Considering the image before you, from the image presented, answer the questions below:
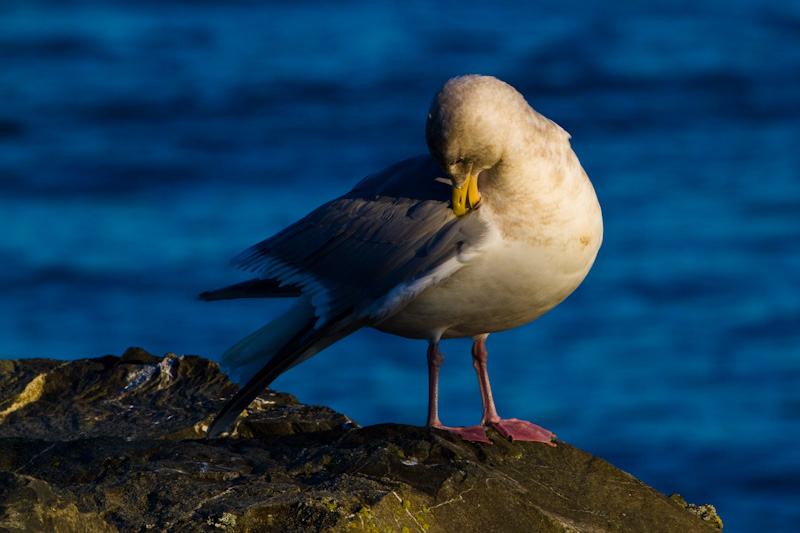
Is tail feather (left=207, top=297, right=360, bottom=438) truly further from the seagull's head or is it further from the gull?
the seagull's head

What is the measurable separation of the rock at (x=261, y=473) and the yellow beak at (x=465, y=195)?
4.13 ft

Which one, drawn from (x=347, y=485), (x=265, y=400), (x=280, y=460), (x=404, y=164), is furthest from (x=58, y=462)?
(x=404, y=164)

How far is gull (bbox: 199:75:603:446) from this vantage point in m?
5.96

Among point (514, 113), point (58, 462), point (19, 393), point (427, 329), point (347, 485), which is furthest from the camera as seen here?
point (19, 393)

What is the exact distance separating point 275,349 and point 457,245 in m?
1.46

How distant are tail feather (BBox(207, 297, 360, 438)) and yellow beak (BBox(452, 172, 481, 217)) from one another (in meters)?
0.96

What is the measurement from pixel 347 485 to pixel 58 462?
4.87 ft

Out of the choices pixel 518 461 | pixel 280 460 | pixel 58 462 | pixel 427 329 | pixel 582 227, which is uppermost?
pixel 582 227

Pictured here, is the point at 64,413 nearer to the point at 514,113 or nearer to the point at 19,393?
the point at 19,393

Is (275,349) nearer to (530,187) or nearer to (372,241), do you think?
(372,241)

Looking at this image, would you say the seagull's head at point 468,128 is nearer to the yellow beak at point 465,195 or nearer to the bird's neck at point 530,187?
the yellow beak at point 465,195

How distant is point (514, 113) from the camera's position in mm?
5992

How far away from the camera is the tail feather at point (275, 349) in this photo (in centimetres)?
614

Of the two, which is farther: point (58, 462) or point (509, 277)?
point (509, 277)
